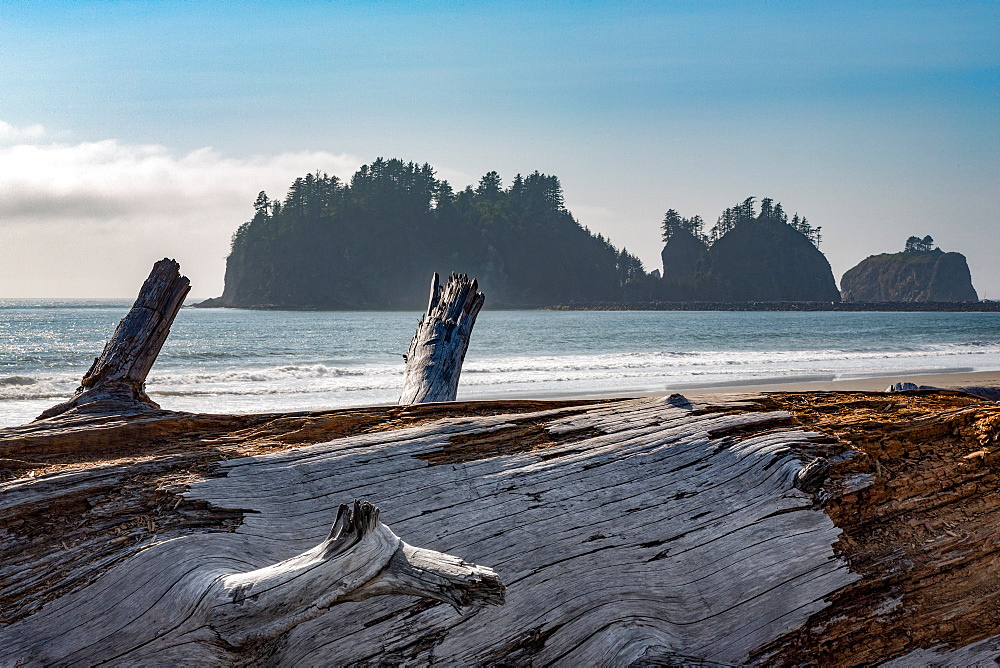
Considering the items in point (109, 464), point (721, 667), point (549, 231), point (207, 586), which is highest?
point (549, 231)

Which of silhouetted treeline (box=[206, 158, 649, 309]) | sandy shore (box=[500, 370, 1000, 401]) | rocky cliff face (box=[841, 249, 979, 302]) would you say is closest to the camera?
sandy shore (box=[500, 370, 1000, 401])

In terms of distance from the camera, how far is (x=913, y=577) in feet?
7.15

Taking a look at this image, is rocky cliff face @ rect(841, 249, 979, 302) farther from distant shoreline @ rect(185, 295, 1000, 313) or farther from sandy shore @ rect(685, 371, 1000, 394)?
sandy shore @ rect(685, 371, 1000, 394)

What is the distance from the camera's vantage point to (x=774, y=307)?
3925 inches

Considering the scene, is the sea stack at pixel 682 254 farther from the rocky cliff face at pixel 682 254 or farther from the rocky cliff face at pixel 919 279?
the rocky cliff face at pixel 919 279

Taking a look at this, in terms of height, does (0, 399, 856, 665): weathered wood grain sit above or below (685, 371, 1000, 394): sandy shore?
above

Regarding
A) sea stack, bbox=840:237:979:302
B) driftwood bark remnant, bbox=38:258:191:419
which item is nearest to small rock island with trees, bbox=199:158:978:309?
sea stack, bbox=840:237:979:302

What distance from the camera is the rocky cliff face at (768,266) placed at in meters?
113

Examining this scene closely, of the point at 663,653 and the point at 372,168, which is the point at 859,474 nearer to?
the point at 663,653

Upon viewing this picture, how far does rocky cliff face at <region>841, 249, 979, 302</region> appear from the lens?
130 metres

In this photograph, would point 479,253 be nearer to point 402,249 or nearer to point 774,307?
point 402,249

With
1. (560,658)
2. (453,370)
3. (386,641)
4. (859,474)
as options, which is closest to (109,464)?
(386,641)

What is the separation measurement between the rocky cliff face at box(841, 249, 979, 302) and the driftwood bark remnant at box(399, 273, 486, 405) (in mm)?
143165

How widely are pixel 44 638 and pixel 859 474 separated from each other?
95.4 inches
